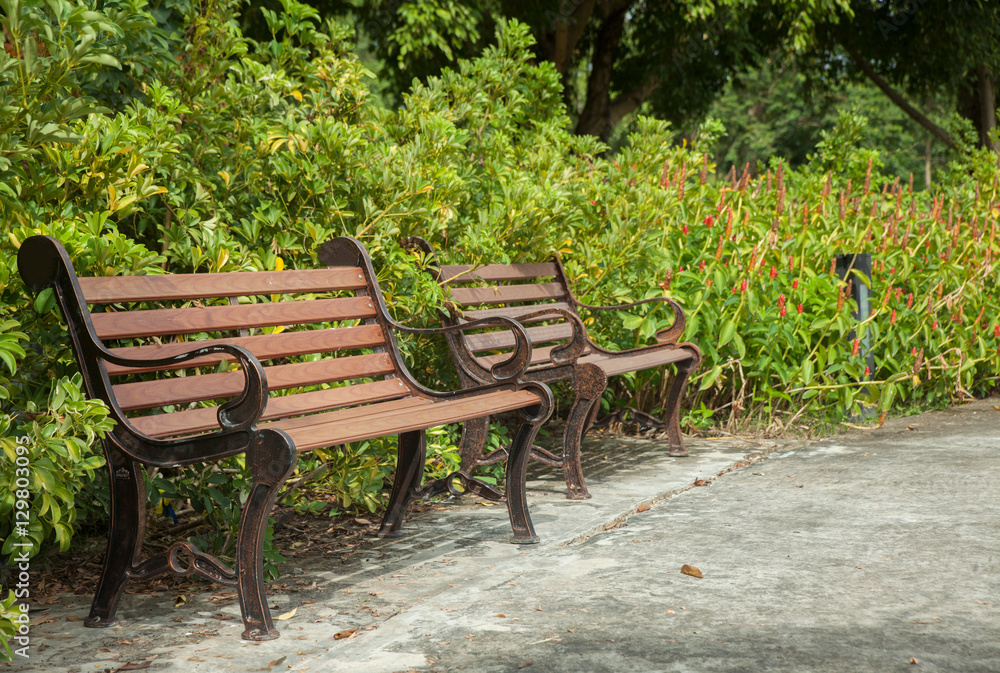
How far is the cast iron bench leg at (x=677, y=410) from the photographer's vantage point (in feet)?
17.6

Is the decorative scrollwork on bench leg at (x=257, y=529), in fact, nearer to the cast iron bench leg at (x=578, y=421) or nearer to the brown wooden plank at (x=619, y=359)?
the brown wooden plank at (x=619, y=359)

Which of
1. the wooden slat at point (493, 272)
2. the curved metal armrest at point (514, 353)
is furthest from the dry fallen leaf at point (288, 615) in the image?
the wooden slat at point (493, 272)

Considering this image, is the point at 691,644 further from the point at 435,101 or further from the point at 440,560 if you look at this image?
the point at 435,101

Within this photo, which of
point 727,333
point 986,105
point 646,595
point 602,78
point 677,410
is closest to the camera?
point 646,595

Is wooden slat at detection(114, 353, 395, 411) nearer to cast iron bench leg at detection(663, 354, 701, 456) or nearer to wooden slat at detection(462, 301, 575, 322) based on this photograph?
wooden slat at detection(462, 301, 575, 322)

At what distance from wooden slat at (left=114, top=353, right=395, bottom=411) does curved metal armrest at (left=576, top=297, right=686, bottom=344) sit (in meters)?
1.78

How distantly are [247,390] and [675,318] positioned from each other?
3180mm

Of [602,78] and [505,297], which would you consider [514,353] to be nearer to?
[505,297]

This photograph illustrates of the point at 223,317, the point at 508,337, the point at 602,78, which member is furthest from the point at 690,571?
the point at 602,78

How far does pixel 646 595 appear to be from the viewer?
10.2 feet

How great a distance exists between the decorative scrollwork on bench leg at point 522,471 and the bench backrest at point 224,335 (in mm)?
512

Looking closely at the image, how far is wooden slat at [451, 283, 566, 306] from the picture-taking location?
4.70 m

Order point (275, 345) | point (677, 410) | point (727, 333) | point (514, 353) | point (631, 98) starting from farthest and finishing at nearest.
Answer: point (631, 98) < point (727, 333) < point (677, 410) < point (514, 353) < point (275, 345)

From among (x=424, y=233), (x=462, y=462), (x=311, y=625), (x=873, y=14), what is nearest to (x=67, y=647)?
(x=311, y=625)
